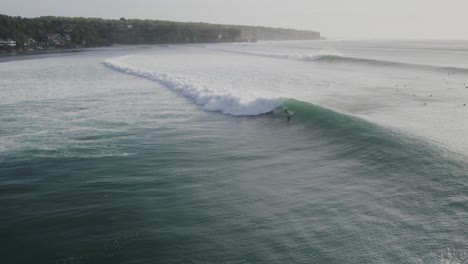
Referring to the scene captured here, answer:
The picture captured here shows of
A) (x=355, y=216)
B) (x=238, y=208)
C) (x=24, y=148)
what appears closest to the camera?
(x=355, y=216)

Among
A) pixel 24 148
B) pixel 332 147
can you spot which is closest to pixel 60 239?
pixel 24 148

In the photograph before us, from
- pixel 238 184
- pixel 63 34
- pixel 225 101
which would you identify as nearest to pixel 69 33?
pixel 63 34

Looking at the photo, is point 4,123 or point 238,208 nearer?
point 238,208

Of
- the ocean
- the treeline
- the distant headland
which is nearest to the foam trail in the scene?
the ocean

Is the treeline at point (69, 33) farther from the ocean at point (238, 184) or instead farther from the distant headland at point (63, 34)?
the ocean at point (238, 184)

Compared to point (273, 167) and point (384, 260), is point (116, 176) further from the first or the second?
point (384, 260)

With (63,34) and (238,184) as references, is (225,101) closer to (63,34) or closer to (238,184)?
(238,184)

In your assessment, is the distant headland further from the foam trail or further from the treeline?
the foam trail

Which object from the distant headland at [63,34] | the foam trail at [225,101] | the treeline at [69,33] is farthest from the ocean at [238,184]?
the treeline at [69,33]

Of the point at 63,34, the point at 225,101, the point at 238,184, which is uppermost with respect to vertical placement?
the point at 63,34
